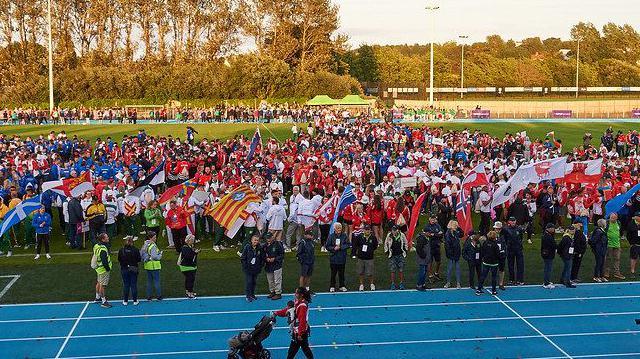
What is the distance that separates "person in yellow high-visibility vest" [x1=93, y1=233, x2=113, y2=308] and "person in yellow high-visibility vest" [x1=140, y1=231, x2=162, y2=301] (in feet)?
2.31

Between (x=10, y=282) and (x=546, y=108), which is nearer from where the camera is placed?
(x=10, y=282)

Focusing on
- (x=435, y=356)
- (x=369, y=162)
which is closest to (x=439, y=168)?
(x=369, y=162)

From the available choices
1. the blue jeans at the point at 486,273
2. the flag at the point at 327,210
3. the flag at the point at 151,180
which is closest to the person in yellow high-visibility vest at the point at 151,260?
the flag at the point at 327,210

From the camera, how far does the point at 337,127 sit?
38.2m

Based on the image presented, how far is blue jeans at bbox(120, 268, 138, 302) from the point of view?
14.1 m

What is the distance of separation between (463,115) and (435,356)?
2118 inches

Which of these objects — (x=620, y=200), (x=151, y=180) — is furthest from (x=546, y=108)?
(x=151, y=180)

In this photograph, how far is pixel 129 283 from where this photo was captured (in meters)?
14.3

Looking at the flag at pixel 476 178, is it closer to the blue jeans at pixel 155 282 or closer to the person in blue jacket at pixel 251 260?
the person in blue jacket at pixel 251 260

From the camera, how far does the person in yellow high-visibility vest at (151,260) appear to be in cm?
1437

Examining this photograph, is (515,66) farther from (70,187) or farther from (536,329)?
(536,329)

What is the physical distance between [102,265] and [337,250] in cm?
447

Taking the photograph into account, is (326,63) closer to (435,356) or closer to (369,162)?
(369,162)

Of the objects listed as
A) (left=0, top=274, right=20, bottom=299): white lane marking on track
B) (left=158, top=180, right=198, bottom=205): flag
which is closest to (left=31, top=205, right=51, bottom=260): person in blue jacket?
(left=0, top=274, right=20, bottom=299): white lane marking on track
